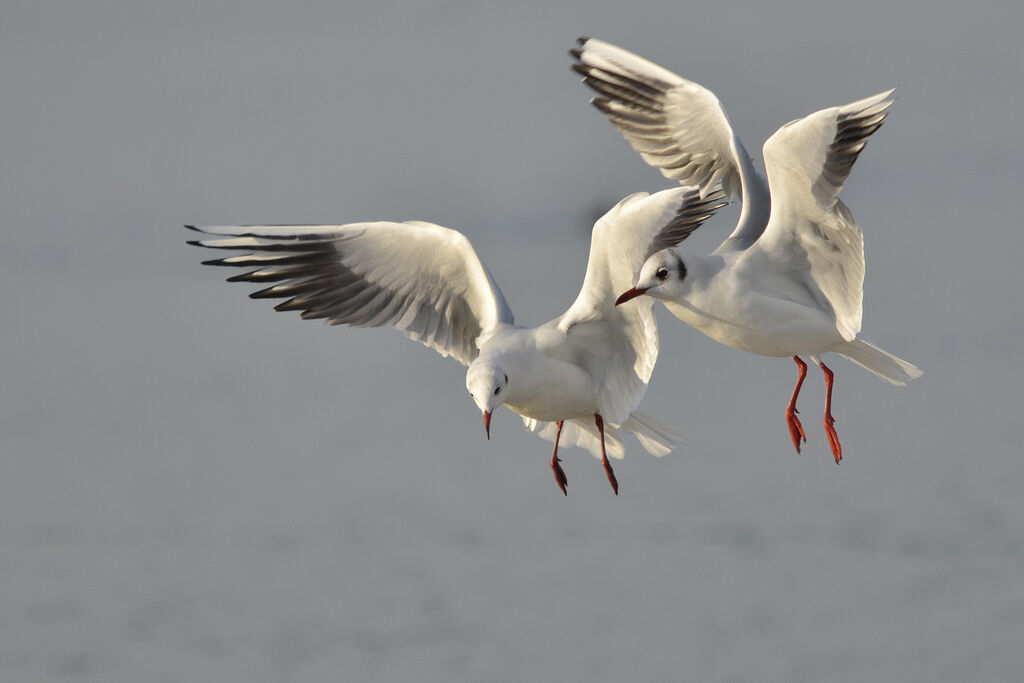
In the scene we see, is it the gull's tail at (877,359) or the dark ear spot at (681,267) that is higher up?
the dark ear spot at (681,267)

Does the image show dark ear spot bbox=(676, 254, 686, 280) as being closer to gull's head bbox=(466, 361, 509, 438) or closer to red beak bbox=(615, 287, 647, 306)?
red beak bbox=(615, 287, 647, 306)

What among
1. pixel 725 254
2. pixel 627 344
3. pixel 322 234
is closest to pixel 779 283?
pixel 725 254

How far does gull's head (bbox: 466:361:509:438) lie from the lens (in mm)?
8812

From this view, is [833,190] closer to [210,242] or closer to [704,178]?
[704,178]

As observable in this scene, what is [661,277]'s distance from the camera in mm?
8797

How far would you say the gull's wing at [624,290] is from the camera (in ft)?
29.2

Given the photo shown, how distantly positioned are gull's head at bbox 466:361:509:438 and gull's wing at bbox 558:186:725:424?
1.51 feet

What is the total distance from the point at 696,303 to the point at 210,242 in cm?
262

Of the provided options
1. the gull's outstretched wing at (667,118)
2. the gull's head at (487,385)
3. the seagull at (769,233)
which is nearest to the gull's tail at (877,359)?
the seagull at (769,233)

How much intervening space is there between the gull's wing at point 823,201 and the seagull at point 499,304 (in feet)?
2.06

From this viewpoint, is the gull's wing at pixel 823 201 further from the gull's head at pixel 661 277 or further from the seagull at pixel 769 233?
the gull's head at pixel 661 277

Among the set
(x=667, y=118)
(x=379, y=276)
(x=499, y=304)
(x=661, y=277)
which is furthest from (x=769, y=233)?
(x=379, y=276)

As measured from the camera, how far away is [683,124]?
9.80 metres

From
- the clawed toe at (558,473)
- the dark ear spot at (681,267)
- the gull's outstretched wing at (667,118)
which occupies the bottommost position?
the clawed toe at (558,473)
